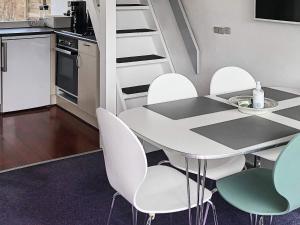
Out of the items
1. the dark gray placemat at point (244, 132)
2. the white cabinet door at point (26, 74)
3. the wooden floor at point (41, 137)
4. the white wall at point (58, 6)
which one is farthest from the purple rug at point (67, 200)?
the white wall at point (58, 6)

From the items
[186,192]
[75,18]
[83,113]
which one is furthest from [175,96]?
[75,18]

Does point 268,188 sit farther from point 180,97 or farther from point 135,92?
point 135,92

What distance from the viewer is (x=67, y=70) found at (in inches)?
198

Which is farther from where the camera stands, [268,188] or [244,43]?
[244,43]

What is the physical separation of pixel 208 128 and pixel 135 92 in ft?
5.88

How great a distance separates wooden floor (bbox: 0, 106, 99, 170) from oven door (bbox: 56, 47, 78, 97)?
315 mm

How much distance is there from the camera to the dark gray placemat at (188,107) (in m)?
2.48

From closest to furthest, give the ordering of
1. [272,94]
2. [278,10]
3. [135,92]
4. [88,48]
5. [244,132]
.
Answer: [244,132], [272,94], [278,10], [135,92], [88,48]

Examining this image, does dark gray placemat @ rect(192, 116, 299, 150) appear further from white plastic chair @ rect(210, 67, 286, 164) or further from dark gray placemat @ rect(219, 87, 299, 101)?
white plastic chair @ rect(210, 67, 286, 164)

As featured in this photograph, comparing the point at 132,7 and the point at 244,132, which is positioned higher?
the point at 132,7

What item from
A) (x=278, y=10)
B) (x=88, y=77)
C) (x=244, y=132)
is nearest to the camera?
(x=244, y=132)

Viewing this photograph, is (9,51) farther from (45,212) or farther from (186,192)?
(186,192)

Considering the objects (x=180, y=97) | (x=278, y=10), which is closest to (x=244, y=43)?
(x=278, y=10)

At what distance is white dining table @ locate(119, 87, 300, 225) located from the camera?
79.0 inches
